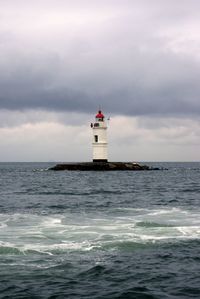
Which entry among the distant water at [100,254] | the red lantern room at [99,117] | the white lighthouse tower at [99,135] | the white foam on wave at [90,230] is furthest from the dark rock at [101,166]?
the white foam on wave at [90,230]

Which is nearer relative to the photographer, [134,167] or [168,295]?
[168,295]

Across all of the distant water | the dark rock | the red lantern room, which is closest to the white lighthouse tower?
the red lantern room

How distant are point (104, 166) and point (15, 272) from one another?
8736 centimetres

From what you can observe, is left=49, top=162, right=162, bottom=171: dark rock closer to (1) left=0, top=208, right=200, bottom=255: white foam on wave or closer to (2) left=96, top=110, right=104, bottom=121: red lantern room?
(2) left=96, top=110, right=104, bottom=121: red lantern room

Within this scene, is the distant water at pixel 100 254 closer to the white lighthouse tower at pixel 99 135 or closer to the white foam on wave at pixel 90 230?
the white foam on wave at pixel 90 230

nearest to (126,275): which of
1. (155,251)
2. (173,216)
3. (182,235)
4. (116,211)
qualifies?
(155,251)

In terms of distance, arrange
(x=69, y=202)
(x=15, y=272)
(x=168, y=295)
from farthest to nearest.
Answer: (x=69, y=202) → (x=15, y=272) → (x=168, y=295)

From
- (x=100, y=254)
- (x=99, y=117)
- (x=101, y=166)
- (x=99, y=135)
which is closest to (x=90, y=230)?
(x=100, y=254)

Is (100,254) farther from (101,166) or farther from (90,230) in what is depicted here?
(101,166)

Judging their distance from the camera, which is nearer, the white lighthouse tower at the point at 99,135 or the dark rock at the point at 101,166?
the white lighthouse tower at the point at 99,135

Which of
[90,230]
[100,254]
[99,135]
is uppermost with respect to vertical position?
[99,135]

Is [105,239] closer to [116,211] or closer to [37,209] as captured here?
[116,211]

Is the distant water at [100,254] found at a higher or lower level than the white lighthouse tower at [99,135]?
lower

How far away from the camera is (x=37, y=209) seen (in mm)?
37219
